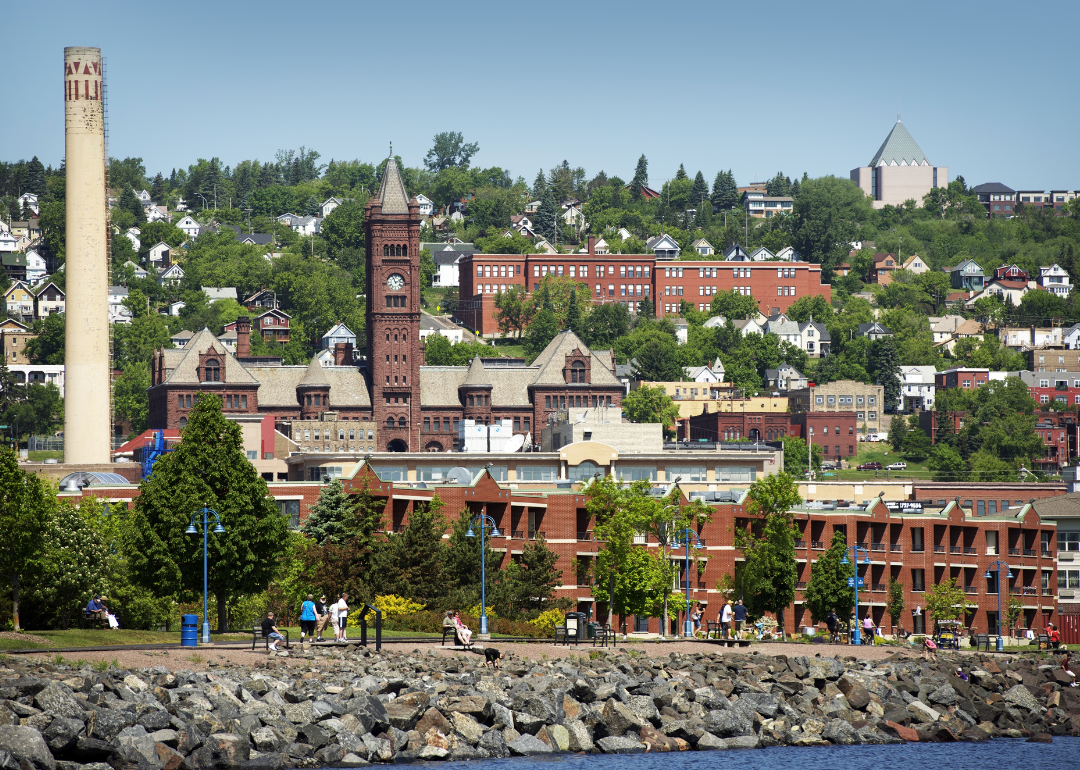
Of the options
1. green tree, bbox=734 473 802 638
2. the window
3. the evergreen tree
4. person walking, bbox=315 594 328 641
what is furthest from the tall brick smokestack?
green tree, bbox=734 473 802 638

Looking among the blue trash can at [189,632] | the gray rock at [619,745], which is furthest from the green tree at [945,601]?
the blue trash can at [189,632]

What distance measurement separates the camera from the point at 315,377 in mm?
179375

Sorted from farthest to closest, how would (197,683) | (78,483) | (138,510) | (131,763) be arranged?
(78,483) < (138,510) < (197,683) < (131,763)

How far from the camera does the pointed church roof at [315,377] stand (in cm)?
17912

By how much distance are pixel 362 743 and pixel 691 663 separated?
56.8 feet

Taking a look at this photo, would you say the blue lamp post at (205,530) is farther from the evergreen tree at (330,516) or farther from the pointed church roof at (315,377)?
the pointed church roof at (315,377)

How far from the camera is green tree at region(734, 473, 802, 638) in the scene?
80812mm

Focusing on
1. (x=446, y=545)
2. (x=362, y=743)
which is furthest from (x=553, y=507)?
(x=362, y=743)

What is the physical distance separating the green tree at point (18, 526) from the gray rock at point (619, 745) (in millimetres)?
21456

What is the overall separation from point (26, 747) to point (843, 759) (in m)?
26.9

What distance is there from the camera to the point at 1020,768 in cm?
5447

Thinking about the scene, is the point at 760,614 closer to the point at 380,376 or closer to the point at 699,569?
the point at 699,569

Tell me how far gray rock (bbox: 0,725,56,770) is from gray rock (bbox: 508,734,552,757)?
14.7 metres

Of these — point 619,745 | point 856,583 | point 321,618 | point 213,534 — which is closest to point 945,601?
point 856,583
